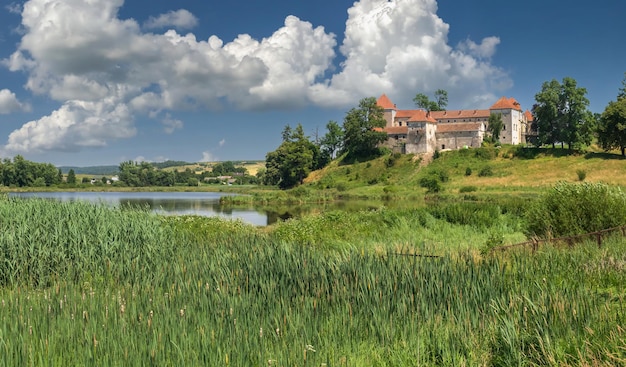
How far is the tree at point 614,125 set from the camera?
73125 mm

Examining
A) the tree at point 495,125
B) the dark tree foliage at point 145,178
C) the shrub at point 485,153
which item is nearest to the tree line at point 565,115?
the shrub at point 485,153

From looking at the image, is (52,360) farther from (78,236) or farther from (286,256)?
(78,236)

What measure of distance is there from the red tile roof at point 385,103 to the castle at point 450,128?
3446 millimetres

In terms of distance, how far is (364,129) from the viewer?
109938 millimetres

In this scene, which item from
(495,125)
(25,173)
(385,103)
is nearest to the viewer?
(495,125)

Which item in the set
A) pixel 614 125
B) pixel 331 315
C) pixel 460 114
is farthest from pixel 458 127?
pixel 331 315

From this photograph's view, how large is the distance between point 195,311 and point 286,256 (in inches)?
125

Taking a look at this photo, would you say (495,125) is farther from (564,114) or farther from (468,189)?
(468,189)

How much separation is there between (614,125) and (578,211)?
71.7 m

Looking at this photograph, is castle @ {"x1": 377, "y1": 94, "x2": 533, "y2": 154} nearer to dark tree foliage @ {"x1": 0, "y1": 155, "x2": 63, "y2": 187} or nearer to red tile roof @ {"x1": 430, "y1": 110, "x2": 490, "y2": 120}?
red tile roof @ {"x1": 430, "y1": 110, "x2": 490, "y2": 120}

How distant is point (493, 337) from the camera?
6398 millimetres

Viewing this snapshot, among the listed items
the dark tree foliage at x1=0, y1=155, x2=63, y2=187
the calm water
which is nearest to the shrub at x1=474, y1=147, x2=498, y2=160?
the calm water

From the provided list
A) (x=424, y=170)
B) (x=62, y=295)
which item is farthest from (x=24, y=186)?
(x=62, y=295)

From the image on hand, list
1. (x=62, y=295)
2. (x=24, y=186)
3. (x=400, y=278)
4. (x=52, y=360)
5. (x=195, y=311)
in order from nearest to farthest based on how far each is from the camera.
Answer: (x=52, y=360) < (x=195, y=311) < (x=62, y=295) < (x=400, y=278) < (x=24, y=186)
